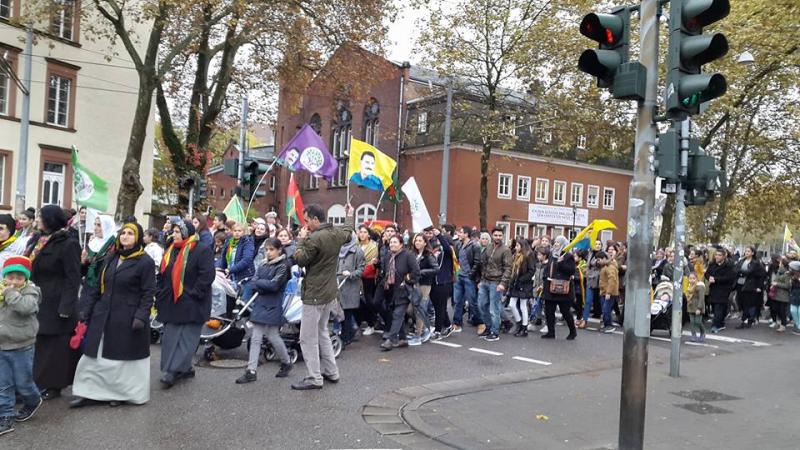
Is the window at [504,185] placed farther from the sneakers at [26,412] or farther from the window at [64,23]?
the sneakers at [26,412]

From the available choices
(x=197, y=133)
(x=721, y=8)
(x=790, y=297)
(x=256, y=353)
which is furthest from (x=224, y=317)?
(x=197, y=133)

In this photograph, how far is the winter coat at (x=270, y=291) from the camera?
7.75 metres

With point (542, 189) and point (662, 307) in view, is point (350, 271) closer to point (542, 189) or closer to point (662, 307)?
point (662, 307)

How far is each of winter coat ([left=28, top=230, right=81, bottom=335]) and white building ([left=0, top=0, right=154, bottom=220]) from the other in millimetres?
20743

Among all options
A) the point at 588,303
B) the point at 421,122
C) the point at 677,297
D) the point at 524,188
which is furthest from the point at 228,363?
the point at 524,188

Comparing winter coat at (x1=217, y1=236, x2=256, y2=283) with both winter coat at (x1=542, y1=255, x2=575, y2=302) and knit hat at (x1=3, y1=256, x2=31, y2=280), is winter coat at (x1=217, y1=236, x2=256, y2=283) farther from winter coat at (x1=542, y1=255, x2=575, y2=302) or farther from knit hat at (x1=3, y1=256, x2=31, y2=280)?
winter coat at (x1=542, y1=255, x2=575, y2=302)

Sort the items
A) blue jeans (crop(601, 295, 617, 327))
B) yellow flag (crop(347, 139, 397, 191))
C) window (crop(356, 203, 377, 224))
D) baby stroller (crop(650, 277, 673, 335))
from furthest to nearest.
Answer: window (crop(356, 203, 377, 224)), yellow flag (crop(347, 139, 397, 191)), blue jeans (crop(601, 295, 617, 327)), baby stroller (crop(650, 277, 673, 335))

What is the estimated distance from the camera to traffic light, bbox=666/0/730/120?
515 cm

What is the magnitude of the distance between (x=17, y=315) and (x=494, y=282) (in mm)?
7840

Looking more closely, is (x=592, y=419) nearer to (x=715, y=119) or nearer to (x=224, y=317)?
(x=224, y=317)

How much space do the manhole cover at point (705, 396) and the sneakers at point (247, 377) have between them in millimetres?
5125

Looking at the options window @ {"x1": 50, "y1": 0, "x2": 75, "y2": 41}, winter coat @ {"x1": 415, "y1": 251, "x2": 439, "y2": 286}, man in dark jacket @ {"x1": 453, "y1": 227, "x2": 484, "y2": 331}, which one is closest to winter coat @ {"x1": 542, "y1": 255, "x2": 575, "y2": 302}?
man in dark jacket @ {"x1": 453, "y1": 227, "x2": 484, "y2": 331}

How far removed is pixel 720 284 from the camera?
48.4 feet

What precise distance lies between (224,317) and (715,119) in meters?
20.3
